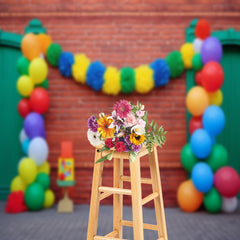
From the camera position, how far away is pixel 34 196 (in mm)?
4363

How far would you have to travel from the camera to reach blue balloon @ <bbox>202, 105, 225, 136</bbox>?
4.20 m

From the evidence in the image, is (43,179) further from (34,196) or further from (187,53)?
(187,53)

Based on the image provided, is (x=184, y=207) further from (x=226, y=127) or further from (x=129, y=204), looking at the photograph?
(x=226, y=127)

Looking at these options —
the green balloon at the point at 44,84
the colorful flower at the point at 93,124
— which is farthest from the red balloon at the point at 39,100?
the colorful flower at the point at 93,124

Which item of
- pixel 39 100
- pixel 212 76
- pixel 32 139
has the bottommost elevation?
pixel 32 139

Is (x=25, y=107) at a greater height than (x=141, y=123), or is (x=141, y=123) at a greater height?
(x=25, y=107)

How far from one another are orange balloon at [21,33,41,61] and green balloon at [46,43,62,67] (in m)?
0.21

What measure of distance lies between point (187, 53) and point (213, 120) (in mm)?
988

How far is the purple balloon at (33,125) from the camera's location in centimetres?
444

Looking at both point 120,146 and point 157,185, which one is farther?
point 157,185

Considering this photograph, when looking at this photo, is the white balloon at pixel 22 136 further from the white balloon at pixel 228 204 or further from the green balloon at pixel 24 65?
the white balloon at pixel 228 204

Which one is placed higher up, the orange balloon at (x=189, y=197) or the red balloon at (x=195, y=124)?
the red balloon at (x=195, y=124)

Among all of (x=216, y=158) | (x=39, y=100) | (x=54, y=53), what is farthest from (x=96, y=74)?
(x=216, y=158)

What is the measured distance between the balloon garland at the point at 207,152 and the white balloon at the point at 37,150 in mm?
1710
